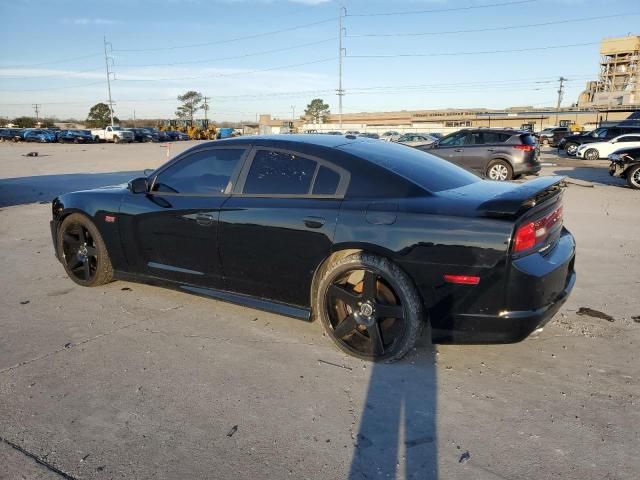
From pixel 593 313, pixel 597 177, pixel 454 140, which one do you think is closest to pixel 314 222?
pixel 593 313

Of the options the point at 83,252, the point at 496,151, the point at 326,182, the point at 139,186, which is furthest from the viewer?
the point at 496,151

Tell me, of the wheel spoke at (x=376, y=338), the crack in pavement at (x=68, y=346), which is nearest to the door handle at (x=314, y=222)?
the wheel spoke at (x=376, y=338)

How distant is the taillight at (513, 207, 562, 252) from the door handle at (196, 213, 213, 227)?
2.25 meters

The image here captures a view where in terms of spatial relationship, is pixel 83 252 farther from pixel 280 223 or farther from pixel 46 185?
pixel 46 185

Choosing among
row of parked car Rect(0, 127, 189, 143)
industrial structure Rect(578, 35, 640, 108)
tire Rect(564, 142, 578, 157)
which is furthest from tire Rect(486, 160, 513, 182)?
industrial structure Rect(578, 35, 640, 108)

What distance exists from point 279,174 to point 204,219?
0.72 meters

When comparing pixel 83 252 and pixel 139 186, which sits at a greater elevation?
pixel 139 186

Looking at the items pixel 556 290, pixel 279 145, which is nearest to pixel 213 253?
pixel 279 145

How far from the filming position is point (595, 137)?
2834 cm

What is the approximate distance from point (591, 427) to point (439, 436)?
83 cm

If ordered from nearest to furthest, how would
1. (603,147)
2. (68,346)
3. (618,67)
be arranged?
(68,346) < (603,147) < (618,67)

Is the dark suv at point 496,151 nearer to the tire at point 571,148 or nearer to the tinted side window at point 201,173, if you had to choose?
the tinted side window at point 201,173

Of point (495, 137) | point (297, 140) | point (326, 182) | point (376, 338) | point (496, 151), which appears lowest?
point (376, 338)

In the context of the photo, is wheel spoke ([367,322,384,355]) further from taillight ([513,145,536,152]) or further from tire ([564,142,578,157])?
tire ([564,142,578,157])
